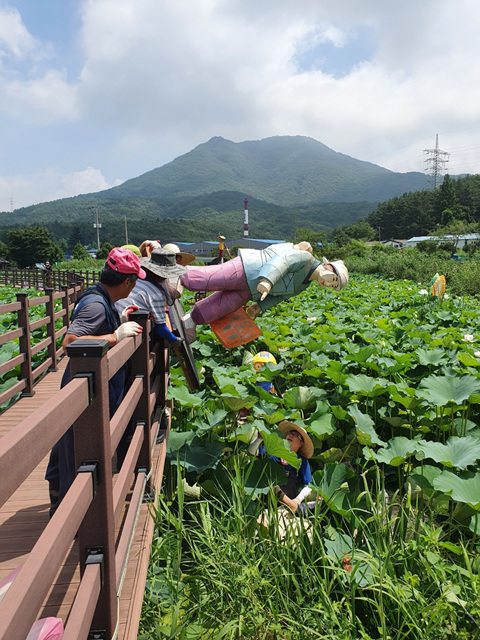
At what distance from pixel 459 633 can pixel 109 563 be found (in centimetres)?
161

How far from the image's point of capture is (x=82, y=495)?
111 cm

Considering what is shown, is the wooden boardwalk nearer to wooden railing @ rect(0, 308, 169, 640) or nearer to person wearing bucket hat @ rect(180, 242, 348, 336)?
wooden railing @ rect(0, 308, 169, 640)

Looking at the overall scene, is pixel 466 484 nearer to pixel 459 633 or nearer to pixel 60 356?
pixel 459 633

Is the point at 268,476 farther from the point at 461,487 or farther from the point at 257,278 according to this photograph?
the point at 257,278

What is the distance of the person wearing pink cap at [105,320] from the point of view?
6.90ft

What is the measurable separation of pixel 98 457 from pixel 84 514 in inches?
5.9

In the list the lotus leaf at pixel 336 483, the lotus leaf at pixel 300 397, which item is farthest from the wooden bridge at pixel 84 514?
the lotus leaf at pixel 300 397

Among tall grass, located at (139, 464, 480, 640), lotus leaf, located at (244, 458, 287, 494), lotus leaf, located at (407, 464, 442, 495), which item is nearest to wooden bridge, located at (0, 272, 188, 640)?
tall grass, located at (139, 464, 480, 640)

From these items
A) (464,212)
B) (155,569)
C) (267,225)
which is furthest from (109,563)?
(267,225)

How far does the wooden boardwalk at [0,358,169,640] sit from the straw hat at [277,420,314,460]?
87 cm

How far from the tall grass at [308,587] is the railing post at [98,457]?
29.7 inches

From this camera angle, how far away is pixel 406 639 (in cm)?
212

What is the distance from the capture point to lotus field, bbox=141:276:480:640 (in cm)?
209

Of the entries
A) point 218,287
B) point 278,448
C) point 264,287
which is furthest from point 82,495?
point 218,287
